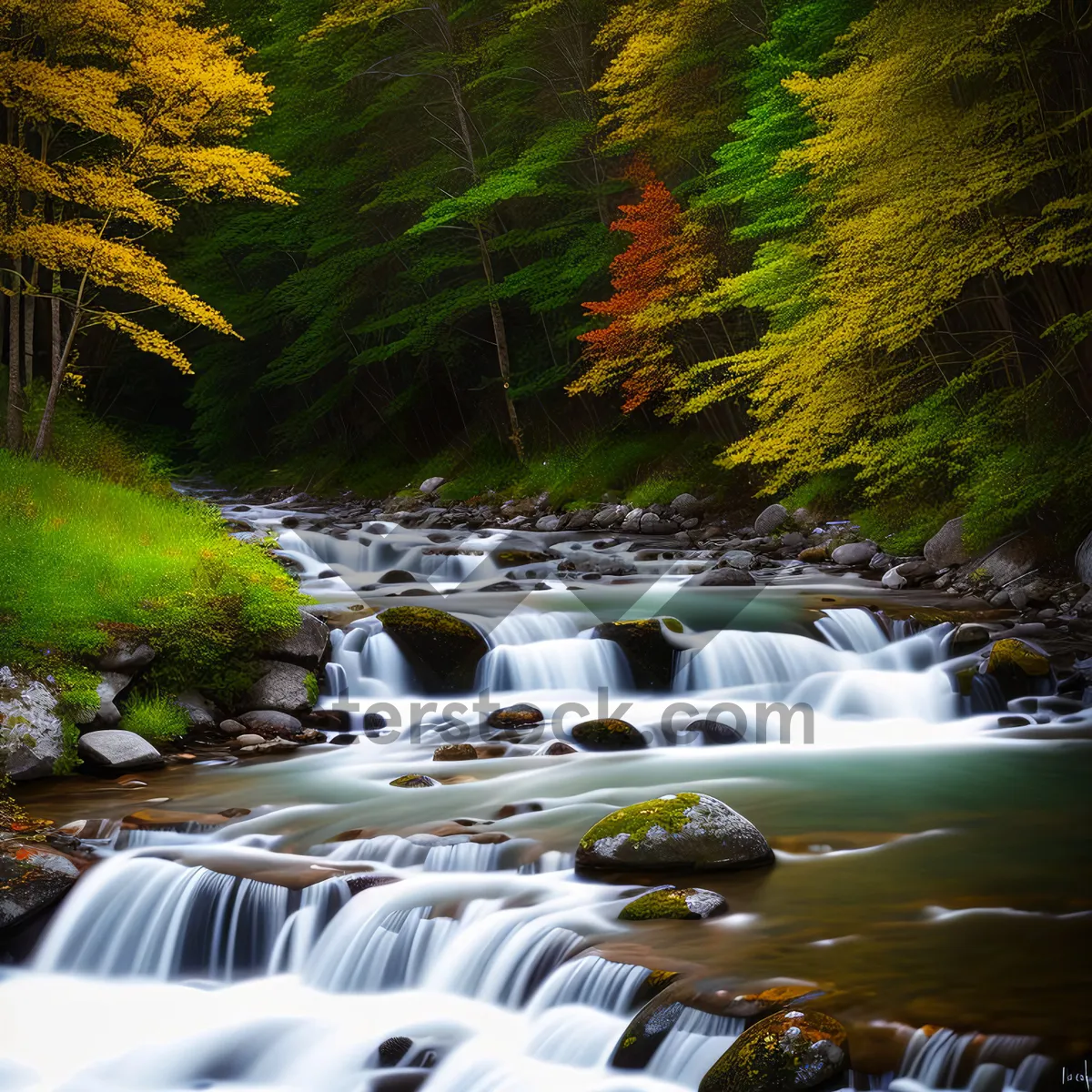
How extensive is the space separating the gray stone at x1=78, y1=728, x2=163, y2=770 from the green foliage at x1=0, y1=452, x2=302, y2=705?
1.25ft

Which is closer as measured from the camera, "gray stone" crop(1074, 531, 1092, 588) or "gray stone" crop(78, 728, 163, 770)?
"gray stone" crop(78, 728, 163, 770)

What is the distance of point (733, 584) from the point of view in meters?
14.2

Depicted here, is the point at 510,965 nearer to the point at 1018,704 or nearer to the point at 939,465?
the point at 1018,704

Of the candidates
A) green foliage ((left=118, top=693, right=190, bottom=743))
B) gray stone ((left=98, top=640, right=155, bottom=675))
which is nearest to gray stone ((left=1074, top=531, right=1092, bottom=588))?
green foliage ((left=118, top=693, right=190, bottom=743))

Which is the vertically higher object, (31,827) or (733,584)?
(733,584)

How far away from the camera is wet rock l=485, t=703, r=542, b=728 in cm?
970

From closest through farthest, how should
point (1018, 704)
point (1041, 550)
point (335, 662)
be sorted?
point (1018, 704) < point (335, 662) < point (1041, 550)

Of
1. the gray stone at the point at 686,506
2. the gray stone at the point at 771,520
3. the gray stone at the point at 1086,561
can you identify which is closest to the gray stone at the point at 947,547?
the gray stone at the point at 1086,561

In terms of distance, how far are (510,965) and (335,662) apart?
5971mm

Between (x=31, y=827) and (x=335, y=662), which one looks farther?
(x=335, y=662)

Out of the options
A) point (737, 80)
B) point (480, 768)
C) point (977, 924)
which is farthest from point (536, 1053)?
point (737, 80)

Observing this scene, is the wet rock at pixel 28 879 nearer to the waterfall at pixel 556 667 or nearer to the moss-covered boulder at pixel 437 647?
the moss-covered boulder at pixel 437 647

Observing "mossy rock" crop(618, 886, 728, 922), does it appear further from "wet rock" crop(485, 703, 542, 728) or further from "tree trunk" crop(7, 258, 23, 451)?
"tree trunk" crop(7, 258, 23, 451)

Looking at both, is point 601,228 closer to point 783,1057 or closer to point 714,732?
point 714,732
